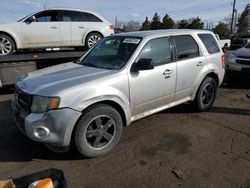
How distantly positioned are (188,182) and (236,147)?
129 centimetres

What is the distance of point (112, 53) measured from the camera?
4.23m

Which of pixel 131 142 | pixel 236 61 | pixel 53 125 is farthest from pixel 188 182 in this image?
Result: pixel 236 61

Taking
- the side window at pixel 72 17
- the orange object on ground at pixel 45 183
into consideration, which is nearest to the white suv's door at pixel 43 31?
the side window at pixel 72 17

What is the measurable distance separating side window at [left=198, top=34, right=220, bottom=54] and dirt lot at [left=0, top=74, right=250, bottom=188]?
1.44m

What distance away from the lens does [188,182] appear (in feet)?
9.56

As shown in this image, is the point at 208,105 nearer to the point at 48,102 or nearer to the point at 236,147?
the point at 236,147

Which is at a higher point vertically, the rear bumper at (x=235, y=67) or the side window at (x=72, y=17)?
the side window at (x=72, y=17)

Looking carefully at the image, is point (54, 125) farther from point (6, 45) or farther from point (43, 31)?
point (43, 31)

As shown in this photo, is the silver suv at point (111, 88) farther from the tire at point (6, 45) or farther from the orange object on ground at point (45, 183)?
the tire at point (6, 45)

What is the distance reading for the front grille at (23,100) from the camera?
125 inches

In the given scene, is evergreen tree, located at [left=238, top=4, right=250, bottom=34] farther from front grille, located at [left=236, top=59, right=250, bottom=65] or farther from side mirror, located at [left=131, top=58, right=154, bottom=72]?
side mirror, located at [left=131, top=58, right=154, bottom=72]

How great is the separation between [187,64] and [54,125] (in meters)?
2.71

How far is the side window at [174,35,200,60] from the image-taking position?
448 cm

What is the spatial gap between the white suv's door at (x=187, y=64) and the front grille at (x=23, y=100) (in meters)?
2.56
